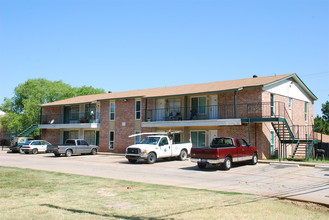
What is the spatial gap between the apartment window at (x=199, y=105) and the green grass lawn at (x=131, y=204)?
56.3ft

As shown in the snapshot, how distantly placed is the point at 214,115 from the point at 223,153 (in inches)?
375

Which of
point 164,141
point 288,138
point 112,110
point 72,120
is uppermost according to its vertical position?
point 112,110

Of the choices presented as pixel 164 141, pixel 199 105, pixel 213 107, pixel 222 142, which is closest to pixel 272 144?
pixel 213 107

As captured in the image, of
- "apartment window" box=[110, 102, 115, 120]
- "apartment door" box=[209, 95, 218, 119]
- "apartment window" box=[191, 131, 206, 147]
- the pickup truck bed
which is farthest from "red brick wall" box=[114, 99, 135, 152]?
"apartment door" box=[209, 95, 218, 119]

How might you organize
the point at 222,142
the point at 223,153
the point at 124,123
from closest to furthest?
the point at 223,153
the point at 222,142
the point at 124,123

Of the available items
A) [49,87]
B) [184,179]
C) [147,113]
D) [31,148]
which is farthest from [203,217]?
[49,87]

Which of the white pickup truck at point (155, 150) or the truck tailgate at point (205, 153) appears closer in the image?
the truck tailgate at point (205, 153)

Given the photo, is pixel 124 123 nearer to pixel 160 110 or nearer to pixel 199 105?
pixel 160 110

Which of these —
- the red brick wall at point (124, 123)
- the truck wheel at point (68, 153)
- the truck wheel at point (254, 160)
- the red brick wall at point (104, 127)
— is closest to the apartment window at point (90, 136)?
the red brick wall at point (104, 127)

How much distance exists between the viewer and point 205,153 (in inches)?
707

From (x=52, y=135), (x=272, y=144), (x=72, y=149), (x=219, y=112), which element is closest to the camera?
(x=272, y=144)

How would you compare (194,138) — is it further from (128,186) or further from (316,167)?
(128,186)

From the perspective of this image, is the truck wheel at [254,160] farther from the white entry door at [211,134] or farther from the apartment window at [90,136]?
the apartment window at [90,136]

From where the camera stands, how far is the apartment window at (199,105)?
92.6 ft
